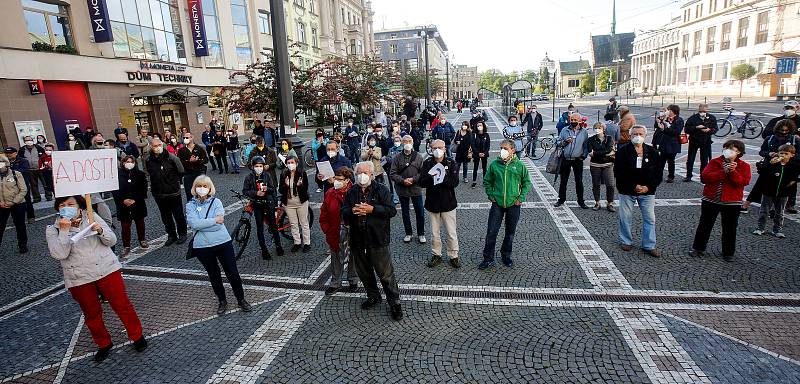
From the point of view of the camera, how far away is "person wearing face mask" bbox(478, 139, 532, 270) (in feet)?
19.7

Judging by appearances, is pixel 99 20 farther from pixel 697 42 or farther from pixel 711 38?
pixel 697 42

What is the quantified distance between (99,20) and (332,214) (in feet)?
66.5

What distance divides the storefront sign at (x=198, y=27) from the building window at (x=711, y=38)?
69.1m

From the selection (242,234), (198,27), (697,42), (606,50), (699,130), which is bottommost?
(242,234)

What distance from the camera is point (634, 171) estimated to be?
21.0 ft

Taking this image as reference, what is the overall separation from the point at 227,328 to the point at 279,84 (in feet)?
21.2

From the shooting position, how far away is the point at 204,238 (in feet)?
16.2

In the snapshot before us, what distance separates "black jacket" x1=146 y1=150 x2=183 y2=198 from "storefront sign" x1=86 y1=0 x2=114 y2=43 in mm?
15794

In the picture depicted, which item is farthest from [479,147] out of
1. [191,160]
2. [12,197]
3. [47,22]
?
[47,22]

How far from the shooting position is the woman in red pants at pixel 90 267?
4133 millimetres

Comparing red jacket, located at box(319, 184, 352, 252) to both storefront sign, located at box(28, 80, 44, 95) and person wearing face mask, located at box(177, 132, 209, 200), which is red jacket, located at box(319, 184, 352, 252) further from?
storefront sign, located at box(28, 80, 44, 95)

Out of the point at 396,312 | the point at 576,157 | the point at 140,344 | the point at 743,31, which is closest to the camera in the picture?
the point at 140,344

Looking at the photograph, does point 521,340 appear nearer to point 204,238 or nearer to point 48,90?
point 204,238

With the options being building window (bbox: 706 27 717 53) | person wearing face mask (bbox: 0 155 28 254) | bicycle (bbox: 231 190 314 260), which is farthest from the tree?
person wearing face mask (bbox: 0 155 28 254)
